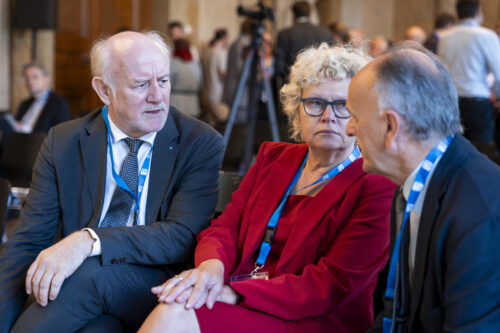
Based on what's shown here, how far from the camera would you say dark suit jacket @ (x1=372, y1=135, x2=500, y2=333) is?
53.3 inches

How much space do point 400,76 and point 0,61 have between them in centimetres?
733

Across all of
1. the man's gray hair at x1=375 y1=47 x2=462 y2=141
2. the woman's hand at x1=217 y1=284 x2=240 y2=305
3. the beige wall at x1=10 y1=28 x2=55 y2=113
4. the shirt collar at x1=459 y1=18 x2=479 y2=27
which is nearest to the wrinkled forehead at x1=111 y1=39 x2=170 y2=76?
the woman's hand at x1=217 y1=284 x2=240 y2=305

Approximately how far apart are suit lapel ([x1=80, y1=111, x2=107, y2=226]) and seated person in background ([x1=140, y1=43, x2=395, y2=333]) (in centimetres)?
43

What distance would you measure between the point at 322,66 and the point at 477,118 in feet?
12.6

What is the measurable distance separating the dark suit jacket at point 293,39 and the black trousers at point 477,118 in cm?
156

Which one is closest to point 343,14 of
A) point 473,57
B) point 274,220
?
point 473,57

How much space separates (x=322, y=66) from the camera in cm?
216

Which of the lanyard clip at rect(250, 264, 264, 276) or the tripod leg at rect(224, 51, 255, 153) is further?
the tripod leg at rect(224, 51, 255, 153)

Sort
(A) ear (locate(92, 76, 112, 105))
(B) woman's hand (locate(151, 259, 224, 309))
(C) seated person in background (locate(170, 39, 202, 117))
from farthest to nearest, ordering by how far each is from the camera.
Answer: (C) seated person in background (locate(170, 39, 202, 117))
(A) ear (locate(92, 76, 112, 105))
(B) woman's hand (locate(151, 259, 224, 309))

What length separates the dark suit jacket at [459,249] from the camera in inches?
53.3

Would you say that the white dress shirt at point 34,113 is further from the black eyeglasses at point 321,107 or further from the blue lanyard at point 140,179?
the black eyeglasses at point 321,107

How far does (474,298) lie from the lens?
1352 mm

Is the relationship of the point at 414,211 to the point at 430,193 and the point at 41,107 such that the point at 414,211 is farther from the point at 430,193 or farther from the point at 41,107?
the point at 41,107

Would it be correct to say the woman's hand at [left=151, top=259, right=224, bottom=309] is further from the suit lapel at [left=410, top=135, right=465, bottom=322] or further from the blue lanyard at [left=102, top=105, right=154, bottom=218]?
the suit lapel at [left=410, top=135, right=465, bottom=322]
